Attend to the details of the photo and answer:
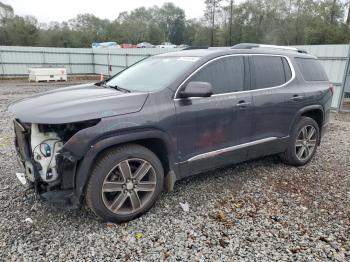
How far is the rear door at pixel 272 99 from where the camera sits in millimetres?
4090

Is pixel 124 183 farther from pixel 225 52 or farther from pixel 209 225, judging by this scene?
pixel 225 52

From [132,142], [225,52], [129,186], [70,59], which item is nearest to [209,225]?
[129,186]

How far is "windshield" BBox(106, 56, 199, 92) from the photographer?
3.51 m

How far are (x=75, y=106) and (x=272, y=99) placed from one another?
2.69 m

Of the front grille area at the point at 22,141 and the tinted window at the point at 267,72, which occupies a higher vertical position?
the tinted window at the point at 267,72

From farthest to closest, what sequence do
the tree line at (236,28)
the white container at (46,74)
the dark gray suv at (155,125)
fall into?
the tree line at (236,28)
the white container at (46,74)
the dark gray suv at (155,125)

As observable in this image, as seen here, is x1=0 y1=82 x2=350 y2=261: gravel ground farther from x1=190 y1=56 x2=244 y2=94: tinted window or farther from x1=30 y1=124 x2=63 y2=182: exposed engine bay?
x1=190 y1=56 x2=244 y2=94: tinted window

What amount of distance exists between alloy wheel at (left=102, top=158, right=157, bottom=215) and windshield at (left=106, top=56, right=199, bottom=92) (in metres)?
0.89

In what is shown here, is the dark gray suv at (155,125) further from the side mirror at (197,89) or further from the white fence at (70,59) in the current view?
the white fence at (70,59)

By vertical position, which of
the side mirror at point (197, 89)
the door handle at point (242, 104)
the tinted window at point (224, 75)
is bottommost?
the door handle at point (242, 104)

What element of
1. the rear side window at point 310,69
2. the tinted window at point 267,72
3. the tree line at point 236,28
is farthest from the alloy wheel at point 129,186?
the tree line at point 236,28

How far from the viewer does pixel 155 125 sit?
314 centimetres

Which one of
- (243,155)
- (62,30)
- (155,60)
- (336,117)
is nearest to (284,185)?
(243,155)

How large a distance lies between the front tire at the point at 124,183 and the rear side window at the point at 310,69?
297 cm
